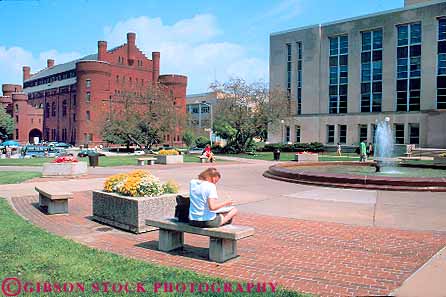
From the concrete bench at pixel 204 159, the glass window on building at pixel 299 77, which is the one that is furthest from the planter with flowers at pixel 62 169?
the glass window on building at pixel 299 77

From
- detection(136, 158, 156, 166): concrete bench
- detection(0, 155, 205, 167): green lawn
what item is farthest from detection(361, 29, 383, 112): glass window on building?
detection(136, 158, 156, 166): concrete bench

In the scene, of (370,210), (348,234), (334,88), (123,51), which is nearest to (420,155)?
(334,88)

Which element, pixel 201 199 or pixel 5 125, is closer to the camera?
pixel 201 199

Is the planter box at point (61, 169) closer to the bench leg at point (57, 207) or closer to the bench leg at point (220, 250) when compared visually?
the bench leg at point (57, 207)

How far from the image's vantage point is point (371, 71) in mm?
57969

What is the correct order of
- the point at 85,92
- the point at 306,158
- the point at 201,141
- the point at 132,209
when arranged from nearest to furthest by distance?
the point at 132,209
the point at 306,158
the point at 201,141
the point at 85,92

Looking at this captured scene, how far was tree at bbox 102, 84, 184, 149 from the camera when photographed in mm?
52125

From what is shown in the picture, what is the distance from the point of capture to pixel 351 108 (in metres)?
59.5

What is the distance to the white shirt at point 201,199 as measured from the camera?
20.5 ft

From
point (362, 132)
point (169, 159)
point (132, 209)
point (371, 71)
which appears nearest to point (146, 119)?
point (169, 159)

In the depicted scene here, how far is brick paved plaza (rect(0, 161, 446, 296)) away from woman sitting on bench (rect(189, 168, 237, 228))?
0.61m

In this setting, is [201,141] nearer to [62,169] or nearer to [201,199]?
[62,169]

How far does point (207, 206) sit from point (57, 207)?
216 inches

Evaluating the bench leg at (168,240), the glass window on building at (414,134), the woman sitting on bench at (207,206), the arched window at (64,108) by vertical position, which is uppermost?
the arched window at (64,108)
